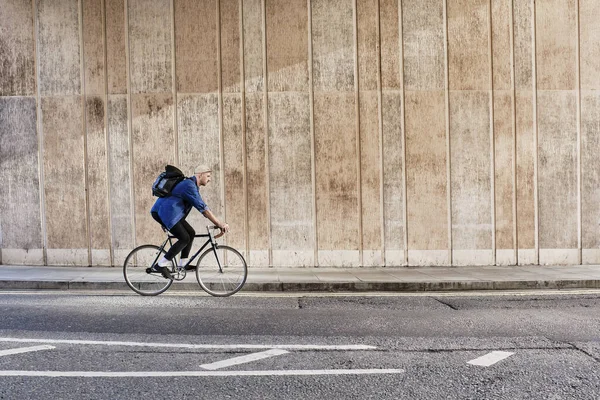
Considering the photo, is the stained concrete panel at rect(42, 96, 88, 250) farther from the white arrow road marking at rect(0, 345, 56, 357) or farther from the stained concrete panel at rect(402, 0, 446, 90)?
the white arrow road marking at rect(0, 345, 56, 357)

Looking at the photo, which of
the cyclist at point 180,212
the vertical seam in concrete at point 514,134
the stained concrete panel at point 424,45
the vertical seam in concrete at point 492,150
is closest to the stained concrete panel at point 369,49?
the stained concrete panel at point 424,45

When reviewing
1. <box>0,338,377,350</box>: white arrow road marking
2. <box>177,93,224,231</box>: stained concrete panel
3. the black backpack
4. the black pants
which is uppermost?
<box>177,93,224,231</box>: stained concrete panel

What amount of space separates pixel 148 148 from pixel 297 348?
797 cm

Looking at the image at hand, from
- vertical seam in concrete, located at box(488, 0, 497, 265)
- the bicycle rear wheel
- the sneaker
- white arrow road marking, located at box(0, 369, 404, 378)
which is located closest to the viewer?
white arrow road marking, located at box(0, 369, 404, 378)

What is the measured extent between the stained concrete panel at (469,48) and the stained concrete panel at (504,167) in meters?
0.54

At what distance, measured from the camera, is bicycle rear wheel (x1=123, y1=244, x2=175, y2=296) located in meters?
8.92

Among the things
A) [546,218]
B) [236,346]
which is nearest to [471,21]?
[546,218]

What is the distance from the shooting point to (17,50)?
1263 cm

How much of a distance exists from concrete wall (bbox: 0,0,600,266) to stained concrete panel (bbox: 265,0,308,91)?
1.1 inches

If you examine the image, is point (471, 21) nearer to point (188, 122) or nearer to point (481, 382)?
point (188, 122)

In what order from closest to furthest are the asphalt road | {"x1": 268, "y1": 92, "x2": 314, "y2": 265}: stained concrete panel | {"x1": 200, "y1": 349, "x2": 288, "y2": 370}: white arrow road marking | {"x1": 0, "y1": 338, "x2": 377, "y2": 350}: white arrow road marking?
the asphalt road, {"x1": 200, "y1": 349, "x2": 288, "y2": 370}: white arrow road marking, {"x1": 0, "y1": 338, "x2": 377, "y2": 350}: white arrow road marking, {"x1": 268, "y1": 92, "x2": 314, "y2": 265}: stained concrete panel

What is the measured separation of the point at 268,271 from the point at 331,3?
5.53 meters

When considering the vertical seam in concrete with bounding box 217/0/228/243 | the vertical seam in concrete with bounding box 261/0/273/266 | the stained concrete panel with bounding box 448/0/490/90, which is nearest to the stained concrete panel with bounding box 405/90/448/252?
the stained concrete panel with bounding box 448/0/490/90

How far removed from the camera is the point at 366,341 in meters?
5.98
